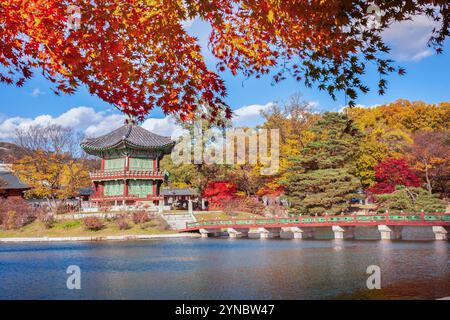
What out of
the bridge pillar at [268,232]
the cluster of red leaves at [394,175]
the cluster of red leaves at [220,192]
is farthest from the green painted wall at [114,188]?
the cluster of red leaves at [394,175]

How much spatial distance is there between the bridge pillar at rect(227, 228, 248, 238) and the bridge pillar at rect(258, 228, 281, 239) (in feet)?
5.60

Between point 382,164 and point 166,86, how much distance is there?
31.0 meters

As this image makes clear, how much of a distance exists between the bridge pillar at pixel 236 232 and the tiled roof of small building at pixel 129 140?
11.6 metres

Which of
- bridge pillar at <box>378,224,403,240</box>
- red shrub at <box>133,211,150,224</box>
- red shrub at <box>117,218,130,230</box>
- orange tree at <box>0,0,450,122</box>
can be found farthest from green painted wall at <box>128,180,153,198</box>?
orange tree at <box>0,0,450,122</box>

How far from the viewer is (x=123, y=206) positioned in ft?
122

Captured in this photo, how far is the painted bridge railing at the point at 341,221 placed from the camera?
80.1ft

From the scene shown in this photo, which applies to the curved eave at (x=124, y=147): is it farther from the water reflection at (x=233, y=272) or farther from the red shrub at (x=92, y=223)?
the water reflection at (x=233, y=272)

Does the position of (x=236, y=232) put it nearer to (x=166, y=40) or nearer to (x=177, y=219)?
(x=177, y=219)

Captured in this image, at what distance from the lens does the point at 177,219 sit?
34.4 m

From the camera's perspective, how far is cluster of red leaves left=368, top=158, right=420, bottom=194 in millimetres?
34781

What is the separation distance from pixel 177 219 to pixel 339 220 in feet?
41.7

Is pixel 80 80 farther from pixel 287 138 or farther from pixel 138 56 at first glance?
pixel 287 138

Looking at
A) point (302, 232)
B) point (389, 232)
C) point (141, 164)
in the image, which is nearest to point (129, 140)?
point (141, 164)
